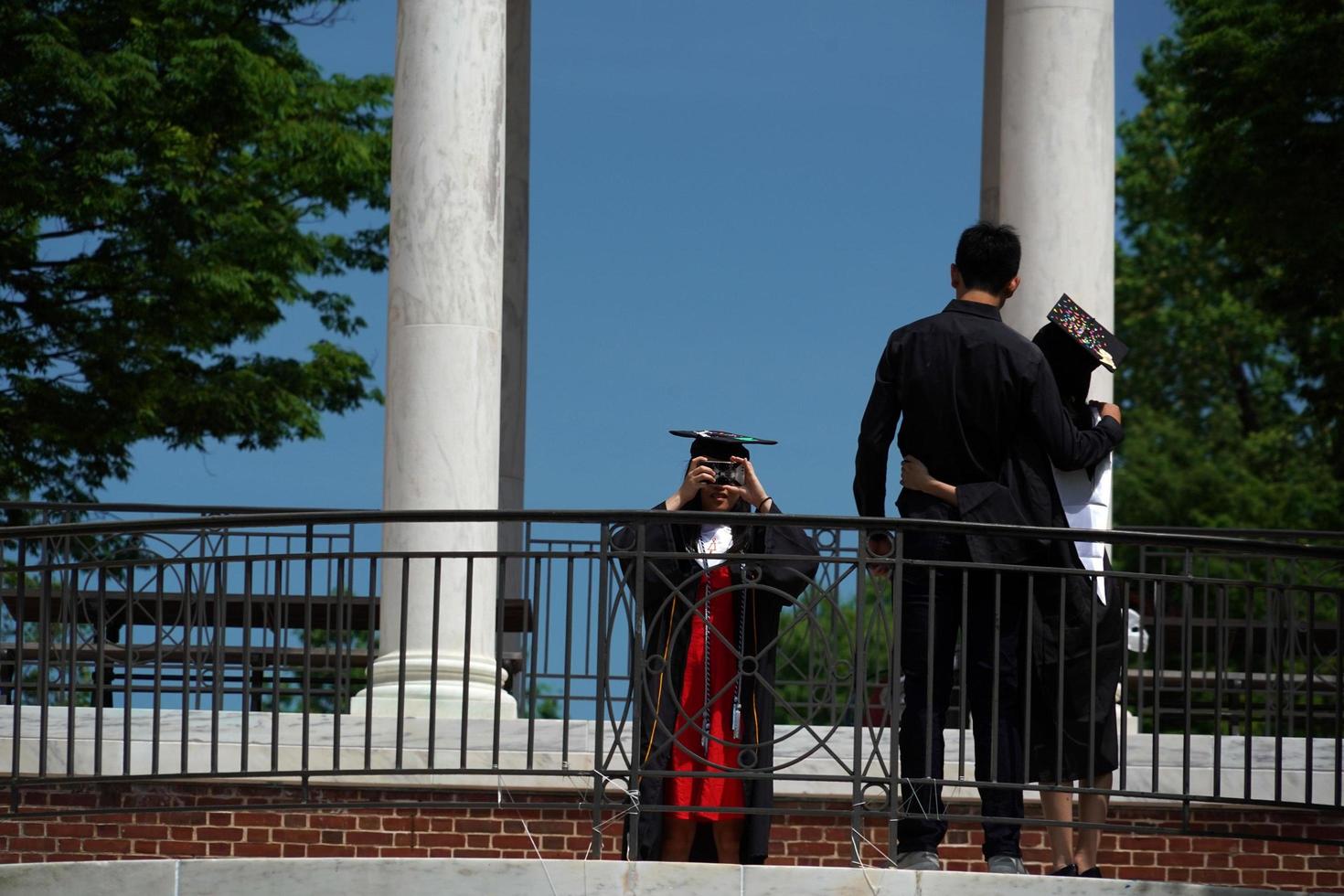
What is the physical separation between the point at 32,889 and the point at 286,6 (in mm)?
27922

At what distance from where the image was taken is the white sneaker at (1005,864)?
11.9m

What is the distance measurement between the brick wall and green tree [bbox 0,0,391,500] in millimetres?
20741

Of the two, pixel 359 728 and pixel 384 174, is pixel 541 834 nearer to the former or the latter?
pixel 359 728

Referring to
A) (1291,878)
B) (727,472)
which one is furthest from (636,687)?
(1291,878)

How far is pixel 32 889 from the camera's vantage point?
1217 centimetres

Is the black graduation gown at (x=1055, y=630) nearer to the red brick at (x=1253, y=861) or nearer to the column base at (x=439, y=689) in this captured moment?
the red brick at (x=1253, y=861)

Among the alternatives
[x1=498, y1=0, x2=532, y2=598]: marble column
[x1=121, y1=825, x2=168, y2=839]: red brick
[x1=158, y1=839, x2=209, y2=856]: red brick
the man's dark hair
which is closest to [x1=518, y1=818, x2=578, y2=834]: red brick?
[x1=158, y1=839, x2=209, y2=856]: red brick

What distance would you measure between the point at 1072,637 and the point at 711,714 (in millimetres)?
1934

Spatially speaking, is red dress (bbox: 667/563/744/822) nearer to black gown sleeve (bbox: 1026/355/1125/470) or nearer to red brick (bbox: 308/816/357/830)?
black gown sleeve (bbox: 1026/355/1125/470)

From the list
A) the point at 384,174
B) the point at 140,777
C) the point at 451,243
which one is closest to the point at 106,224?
the point at 384,174

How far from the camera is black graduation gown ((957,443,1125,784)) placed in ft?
40.1

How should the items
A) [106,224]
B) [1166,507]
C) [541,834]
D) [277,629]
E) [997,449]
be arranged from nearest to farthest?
[997,449] → [277,629] → [541,834] → [106,224] → [1166,507]

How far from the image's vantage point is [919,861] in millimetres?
11906

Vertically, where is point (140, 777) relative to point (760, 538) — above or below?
below
